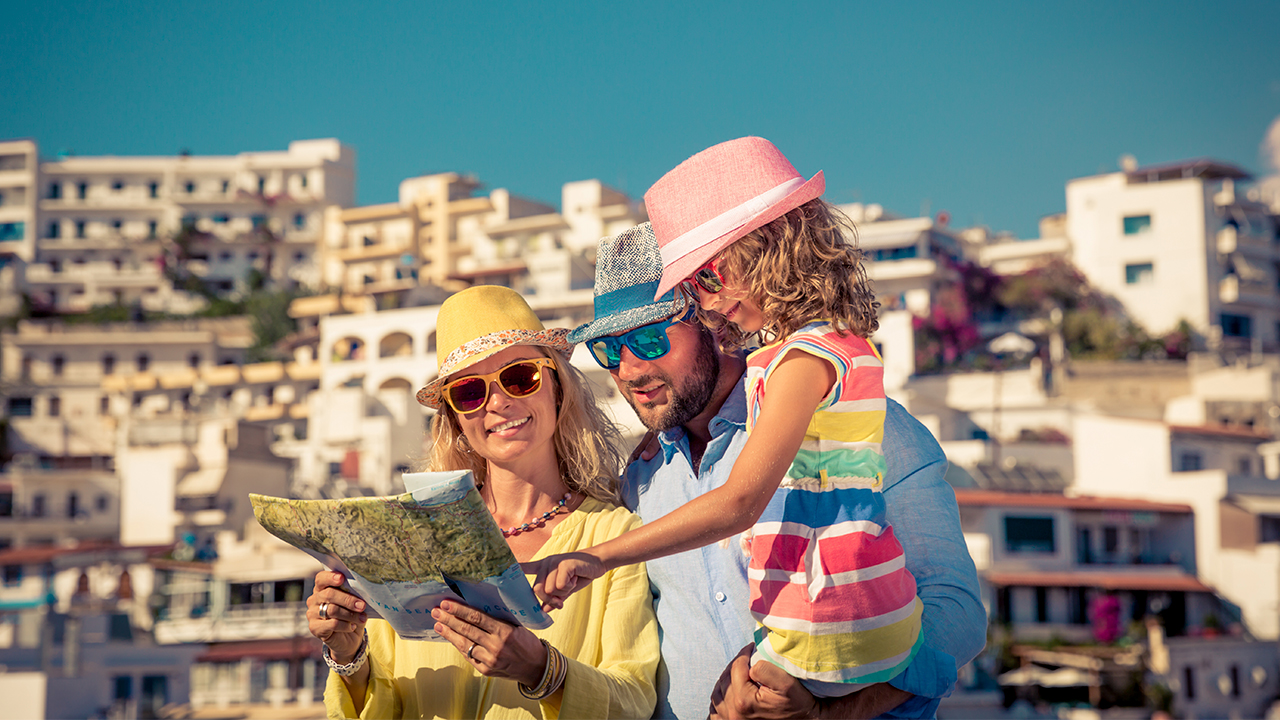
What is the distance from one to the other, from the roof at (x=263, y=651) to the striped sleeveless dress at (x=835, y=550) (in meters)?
27.6

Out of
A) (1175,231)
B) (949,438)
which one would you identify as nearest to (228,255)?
(949,438)

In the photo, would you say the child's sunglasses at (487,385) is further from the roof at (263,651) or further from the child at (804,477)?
the roof at (263,651)

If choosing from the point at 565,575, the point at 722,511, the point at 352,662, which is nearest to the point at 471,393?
the point at 352,662

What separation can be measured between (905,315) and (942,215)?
1584 centimetres

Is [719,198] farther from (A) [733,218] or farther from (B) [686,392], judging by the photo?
(B) [686,392]

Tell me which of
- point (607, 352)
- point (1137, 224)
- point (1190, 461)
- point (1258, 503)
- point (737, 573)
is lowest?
point (1258, 503)

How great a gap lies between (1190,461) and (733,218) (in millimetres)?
35812

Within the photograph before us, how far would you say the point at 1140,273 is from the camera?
54.4m

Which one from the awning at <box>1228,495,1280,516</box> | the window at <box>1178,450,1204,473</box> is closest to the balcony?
the window at <box>1178,450,1204,473</box>

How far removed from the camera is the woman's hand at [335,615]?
3.37 meters

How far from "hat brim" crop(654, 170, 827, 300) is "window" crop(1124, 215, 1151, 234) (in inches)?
2227

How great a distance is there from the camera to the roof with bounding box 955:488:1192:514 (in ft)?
98.9

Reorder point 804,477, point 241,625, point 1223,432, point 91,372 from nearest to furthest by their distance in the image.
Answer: point 804,477 < point 241,625 < point 1223,432 < point 91,372

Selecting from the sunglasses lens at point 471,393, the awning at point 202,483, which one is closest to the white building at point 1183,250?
the awning at point 202,483
